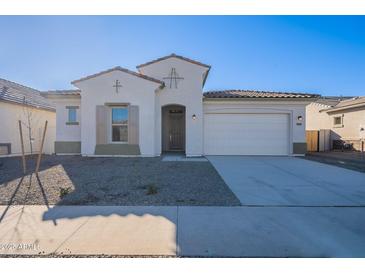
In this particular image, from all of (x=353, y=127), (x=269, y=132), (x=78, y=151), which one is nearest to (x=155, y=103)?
(x=78, y=151)

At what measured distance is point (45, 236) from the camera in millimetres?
3197

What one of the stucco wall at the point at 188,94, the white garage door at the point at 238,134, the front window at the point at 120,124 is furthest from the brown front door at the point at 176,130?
the front window at the point at 120,124

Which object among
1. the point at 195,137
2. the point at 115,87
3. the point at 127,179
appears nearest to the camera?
the point at 127,179

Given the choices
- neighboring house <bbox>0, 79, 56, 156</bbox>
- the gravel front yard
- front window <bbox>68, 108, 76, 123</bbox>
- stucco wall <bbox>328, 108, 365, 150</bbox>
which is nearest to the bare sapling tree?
neighboring house <bbox>0, 79, 56, 156</bbox>

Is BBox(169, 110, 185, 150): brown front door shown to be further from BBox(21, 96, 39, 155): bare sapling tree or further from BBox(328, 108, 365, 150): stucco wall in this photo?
BBox(328, 108, 365, 150): stucco wall

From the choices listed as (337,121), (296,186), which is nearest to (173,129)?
(296,186)

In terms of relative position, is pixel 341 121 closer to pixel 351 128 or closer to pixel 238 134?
pixel 351 128

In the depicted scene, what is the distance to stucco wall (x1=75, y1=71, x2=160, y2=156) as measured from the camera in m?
11.4

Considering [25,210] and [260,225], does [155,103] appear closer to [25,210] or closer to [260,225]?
[25,210]

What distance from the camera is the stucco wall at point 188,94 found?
12273mm

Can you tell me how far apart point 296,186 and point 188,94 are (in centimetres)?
789

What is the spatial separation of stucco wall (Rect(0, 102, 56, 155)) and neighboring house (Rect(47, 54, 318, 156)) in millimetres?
2566

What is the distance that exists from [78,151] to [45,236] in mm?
10284

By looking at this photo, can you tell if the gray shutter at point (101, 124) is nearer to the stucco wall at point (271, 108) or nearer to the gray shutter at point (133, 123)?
the gray shutter at point (133, 123)
